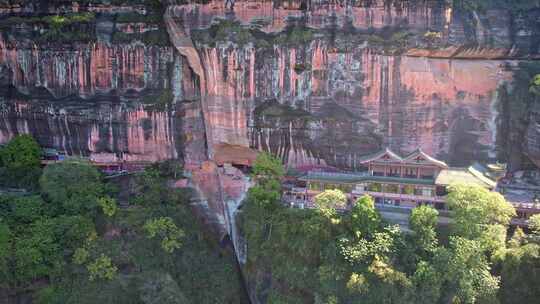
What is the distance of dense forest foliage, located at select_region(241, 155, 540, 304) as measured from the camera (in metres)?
16.4

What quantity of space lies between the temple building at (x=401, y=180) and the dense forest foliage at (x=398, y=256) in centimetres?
120

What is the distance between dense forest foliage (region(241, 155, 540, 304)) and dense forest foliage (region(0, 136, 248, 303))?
2.56 meters

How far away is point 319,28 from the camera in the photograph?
20.5 meters

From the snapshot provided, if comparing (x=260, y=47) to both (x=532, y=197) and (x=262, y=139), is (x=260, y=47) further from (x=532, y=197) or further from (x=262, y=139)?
(x=532, y=197)

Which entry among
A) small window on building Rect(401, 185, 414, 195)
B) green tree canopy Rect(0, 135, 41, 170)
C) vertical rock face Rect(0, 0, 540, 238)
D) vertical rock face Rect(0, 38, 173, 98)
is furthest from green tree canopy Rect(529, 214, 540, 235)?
green tree canopy Rect(0, 135, 41, 170)

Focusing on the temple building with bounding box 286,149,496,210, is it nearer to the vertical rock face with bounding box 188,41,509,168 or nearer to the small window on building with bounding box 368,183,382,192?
the small window on building with bounding box 368,183,382,192

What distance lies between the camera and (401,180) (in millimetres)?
19484

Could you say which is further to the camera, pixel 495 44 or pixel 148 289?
pixel 495 44

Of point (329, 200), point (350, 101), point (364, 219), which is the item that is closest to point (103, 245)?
point (329, 200)

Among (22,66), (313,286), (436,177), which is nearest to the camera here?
(313,286)

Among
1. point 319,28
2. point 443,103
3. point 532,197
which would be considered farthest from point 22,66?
point 532,197

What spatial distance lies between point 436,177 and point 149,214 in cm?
1055

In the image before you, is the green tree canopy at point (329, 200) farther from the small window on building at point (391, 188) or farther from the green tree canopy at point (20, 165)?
the green tree canopy at point (20, 165)

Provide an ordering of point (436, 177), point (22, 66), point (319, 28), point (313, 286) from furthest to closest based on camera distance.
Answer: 1. point (22, 66)
2. point (319, 28)
3. point (436, 177)
4. point (313, 286)
